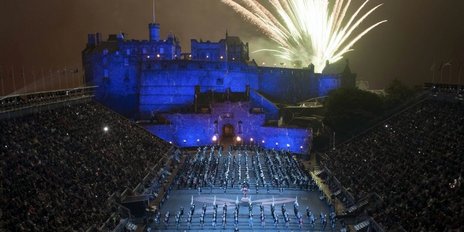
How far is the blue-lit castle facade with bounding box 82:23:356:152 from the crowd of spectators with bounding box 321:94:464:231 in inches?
731

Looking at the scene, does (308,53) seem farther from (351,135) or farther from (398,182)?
(398,182)

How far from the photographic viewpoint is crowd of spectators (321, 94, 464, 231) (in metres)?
24.3

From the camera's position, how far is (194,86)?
67562mm

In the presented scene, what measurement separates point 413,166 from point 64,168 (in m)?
24.1

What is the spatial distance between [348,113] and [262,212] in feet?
78.8

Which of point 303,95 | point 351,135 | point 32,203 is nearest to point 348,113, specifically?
point 351,135

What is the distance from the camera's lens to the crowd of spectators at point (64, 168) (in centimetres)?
2375

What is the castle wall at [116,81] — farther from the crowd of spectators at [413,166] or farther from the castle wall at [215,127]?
the crowd of spectators at [413,166]

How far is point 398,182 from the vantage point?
30359 mm

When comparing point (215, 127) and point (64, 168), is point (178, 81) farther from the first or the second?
point (64, 168)

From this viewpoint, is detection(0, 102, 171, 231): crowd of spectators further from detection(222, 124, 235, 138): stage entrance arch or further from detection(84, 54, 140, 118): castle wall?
detection(84, 54, 140, 118): castle wall

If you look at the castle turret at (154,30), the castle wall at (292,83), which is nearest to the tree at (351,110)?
the castle wall at (292,83)

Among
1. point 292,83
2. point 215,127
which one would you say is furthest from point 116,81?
point 292,83

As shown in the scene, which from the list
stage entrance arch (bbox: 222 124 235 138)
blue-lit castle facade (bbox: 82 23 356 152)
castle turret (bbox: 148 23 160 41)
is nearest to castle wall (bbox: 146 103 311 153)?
blue-lit castle facade (bbox: 82 23 356 152)
